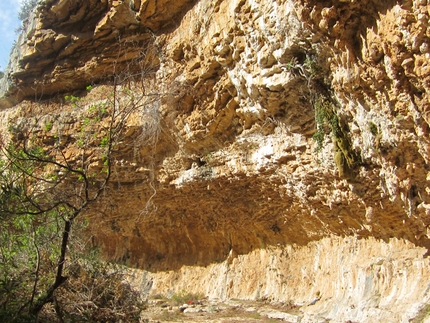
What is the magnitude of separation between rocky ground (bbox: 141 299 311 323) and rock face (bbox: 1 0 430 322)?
0.32m

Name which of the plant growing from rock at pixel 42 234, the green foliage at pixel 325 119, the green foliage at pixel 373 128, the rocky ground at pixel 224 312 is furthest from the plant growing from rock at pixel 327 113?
the rocky ground at pixel 224 312

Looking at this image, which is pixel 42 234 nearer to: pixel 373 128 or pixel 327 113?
pixel 327 113

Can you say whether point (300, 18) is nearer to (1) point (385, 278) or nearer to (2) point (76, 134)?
(1) point (385, 278)

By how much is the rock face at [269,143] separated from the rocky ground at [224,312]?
32 cm

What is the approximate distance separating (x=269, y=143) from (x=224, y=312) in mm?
3758

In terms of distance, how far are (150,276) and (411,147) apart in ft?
28.6

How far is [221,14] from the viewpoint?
7.00 meters

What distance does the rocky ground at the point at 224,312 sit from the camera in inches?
298

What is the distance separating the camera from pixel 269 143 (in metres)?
7.44

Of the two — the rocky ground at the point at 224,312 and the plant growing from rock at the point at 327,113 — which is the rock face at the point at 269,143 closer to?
the plant growing from rock at the point at 327,113

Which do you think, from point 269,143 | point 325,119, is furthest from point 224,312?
point 325,119

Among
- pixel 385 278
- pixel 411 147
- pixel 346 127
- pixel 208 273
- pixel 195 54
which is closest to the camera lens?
pixel 411 147

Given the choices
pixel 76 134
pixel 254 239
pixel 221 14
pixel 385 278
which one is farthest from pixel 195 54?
pixel 385 278

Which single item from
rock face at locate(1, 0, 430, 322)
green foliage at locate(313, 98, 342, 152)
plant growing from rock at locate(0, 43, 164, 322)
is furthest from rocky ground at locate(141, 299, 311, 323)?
green foliage at locate(313, 98, 342, 152)
